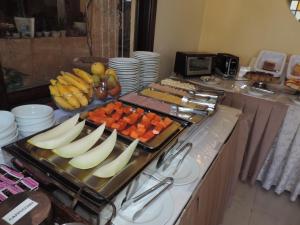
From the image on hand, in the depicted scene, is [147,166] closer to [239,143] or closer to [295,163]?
[239,143]

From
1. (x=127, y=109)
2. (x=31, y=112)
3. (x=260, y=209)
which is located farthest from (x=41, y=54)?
(x=260, y=209)

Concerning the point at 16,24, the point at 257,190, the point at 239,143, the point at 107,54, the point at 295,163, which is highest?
the point at 16,24

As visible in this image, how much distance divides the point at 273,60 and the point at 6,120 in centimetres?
198

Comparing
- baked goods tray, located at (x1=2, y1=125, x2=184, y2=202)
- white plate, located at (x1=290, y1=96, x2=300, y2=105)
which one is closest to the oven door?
white plate, located at (x1=290, y1=96, x2=300, y2=105)

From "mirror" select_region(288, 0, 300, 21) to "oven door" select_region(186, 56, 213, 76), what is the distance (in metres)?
0.77

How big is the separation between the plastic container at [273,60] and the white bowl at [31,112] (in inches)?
68.9

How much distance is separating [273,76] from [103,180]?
1729 millimetres

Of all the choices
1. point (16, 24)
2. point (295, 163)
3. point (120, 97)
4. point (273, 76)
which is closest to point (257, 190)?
point (295, 163)

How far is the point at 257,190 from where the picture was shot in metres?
1.63

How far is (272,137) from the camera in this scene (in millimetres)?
1481

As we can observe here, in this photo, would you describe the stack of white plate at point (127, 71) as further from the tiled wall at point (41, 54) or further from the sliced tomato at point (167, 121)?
the sliced tomato at point (167, 121)

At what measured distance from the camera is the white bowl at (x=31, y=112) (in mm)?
678

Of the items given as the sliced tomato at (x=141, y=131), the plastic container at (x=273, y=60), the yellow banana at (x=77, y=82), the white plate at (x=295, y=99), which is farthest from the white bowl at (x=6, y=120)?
the plastic container at (x=273, y=60)

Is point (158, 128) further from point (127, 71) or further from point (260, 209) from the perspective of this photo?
point (260, 209)
